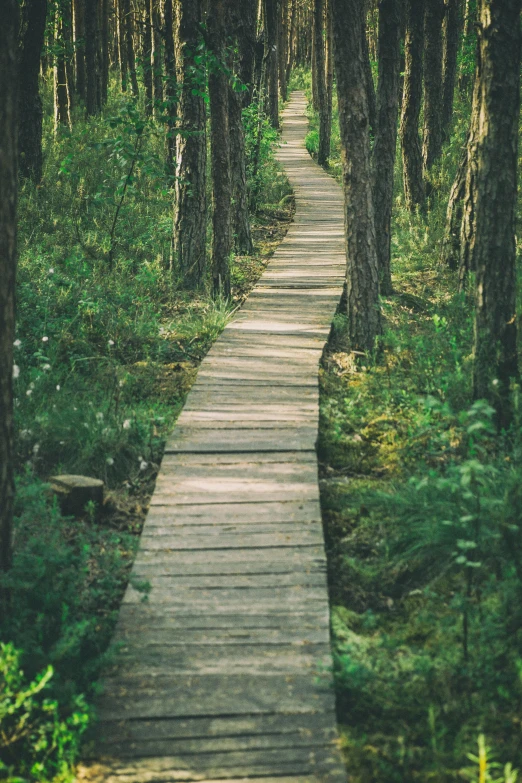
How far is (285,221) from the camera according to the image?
1611 centimetres

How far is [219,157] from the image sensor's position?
405 inches

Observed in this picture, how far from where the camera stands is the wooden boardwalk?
321 centimetres

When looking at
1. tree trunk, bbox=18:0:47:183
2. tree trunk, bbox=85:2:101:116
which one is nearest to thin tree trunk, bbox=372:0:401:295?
tree trunk, bbox=18:0:47:183

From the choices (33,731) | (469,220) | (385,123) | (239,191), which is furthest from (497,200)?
(239,191)

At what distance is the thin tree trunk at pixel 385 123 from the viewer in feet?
32.5

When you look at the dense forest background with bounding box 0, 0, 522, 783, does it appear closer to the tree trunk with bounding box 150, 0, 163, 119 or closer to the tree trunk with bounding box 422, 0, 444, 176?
the tree trunk with bounding box 150, 0, 163, 119

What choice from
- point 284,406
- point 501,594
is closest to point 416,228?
point 284,406

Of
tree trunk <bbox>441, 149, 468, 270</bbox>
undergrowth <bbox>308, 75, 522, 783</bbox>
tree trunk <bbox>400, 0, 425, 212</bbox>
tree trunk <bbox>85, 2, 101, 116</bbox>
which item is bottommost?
undergrowth <bbox>308, 75, 522, 783</bbox>

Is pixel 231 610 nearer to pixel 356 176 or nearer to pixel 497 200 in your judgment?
pixel 497 200

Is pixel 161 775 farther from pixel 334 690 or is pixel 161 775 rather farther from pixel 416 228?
pixel 416 228

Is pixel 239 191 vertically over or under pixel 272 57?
under

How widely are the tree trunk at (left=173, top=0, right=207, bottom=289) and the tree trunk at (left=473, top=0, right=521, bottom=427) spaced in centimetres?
495

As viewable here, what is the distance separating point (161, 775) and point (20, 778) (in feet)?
1.74

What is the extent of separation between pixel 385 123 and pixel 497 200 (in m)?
4.52
